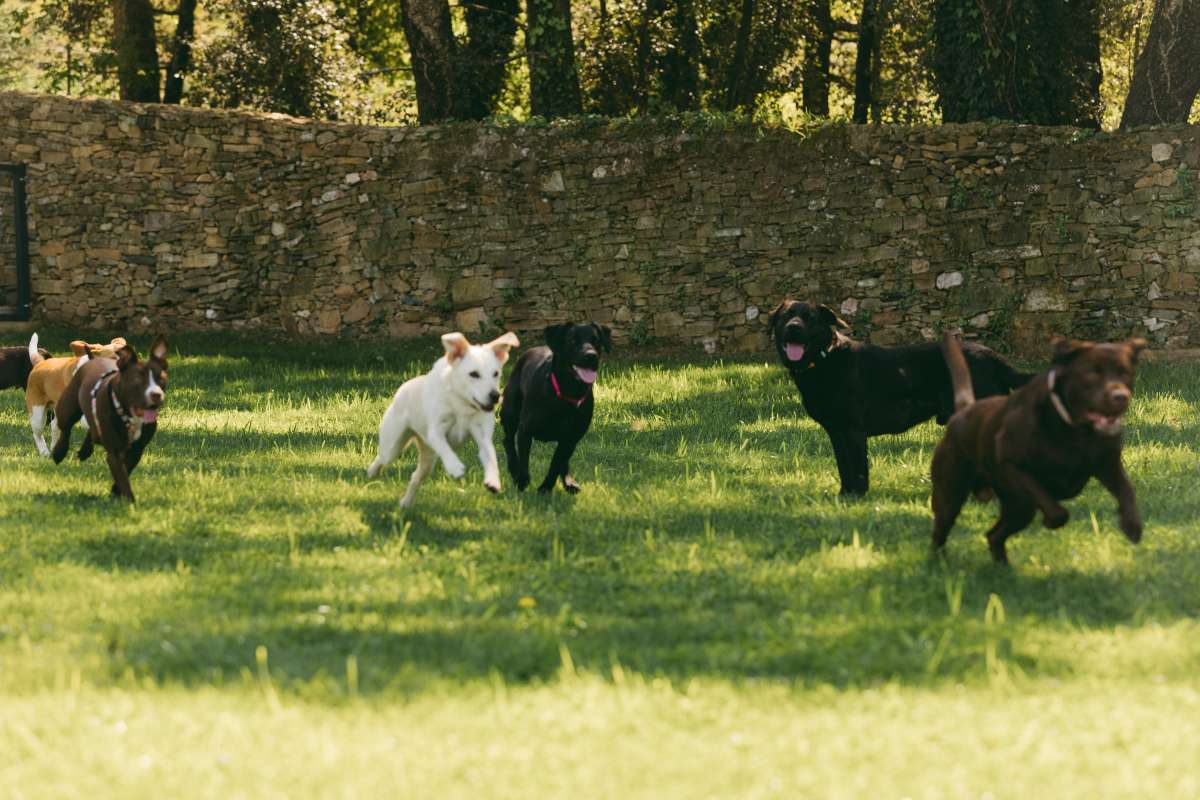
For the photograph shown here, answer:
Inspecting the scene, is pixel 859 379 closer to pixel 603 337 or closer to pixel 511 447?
pixel 603 337

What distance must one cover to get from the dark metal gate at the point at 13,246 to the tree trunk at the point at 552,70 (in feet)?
24.7

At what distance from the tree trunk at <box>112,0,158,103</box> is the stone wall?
366 centimetres

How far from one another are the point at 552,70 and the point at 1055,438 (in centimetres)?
1651

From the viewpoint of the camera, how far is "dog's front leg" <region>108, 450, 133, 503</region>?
352 inches

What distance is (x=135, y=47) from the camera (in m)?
24.9

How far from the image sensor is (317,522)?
8.54 metres

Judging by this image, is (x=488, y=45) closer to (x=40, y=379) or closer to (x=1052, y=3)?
(x=1052, y=3)

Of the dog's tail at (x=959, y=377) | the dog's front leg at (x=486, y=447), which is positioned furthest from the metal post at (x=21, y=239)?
the dog's tail at (x=959, y=377)

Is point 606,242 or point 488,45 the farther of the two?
point 488,45

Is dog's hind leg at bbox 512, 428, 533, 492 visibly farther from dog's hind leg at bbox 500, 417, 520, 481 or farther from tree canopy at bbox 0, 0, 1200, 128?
tree canopy at bbox 0, 0, 1200, 128

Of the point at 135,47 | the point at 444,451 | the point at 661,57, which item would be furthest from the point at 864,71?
the point at 444,451

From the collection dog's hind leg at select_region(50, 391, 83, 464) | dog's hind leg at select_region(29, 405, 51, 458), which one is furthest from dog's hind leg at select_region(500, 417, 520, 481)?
dog's hind leg at select_region(29, 405, 51, 458)

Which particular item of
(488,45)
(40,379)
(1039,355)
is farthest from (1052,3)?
(40,379)

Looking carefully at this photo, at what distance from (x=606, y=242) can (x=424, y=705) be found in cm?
1483
